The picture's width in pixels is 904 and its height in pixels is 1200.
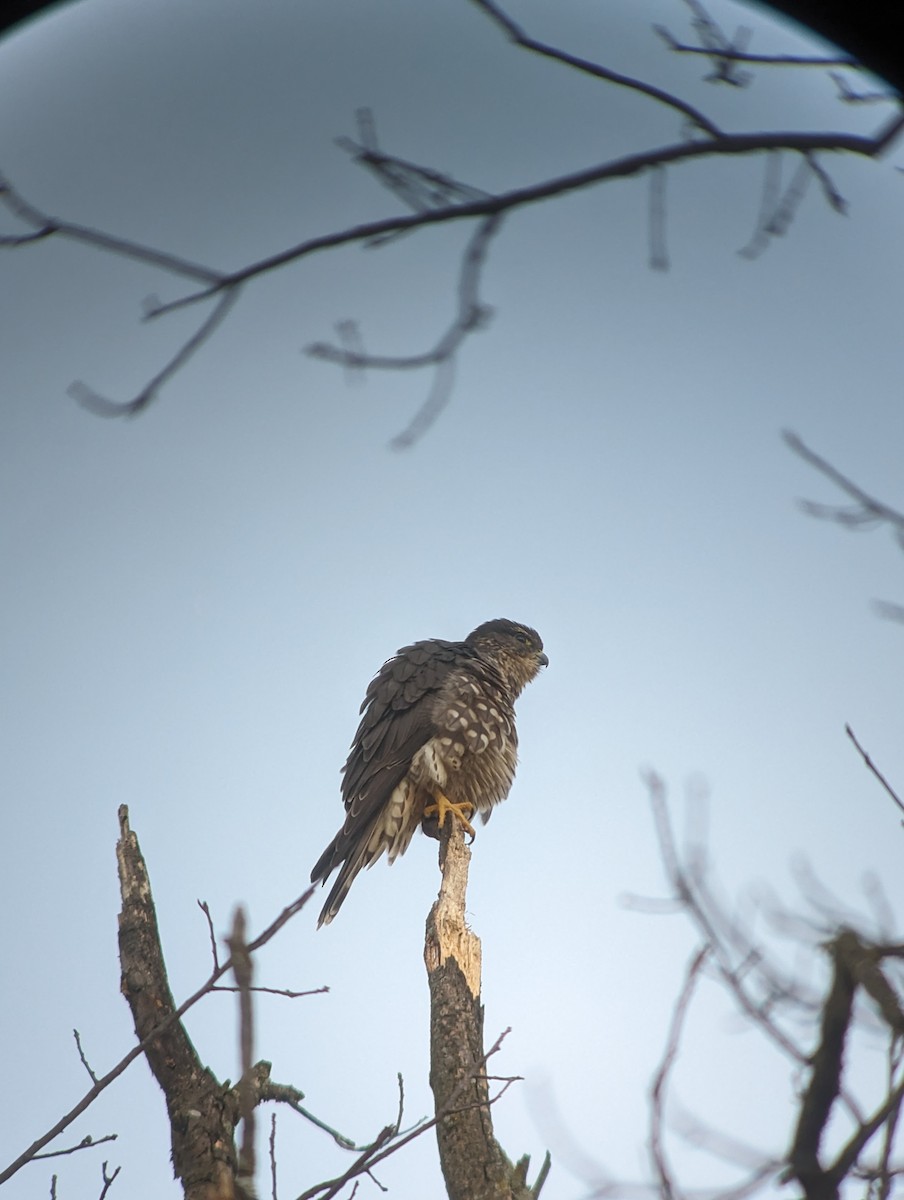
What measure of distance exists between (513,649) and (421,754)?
4.10ft

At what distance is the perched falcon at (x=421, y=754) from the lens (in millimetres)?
5086

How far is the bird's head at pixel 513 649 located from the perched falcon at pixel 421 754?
425mm

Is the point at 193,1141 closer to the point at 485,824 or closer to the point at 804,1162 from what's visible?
the point at 804,1162

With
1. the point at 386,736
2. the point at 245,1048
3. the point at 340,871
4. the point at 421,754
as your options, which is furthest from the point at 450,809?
the point at 245,1048

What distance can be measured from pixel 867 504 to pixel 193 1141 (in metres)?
2.22

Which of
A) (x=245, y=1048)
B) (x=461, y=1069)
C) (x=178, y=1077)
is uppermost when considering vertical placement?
(x=245, y=1048)

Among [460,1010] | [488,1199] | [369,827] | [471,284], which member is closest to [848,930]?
[471,284]

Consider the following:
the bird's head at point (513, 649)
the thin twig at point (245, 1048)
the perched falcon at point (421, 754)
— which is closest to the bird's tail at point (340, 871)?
the perched falcon at point (421, 754)

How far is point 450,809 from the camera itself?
16.9ft

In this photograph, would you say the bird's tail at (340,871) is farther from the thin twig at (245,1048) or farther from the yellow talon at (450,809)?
the thin twig at (245,1048)

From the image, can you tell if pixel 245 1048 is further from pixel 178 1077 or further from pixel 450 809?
pixel 450 809

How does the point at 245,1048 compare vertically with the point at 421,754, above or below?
above

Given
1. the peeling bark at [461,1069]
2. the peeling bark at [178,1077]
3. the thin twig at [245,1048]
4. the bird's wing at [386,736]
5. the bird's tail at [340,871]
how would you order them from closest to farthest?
1. the thin twig at [245,1048]
2. the peeling bark at [178,1077]
3. the peeling bark at [461,1069]
4. the bird's tail at [340,871]
5. the bird's wing at [386,736]

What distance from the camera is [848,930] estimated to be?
108 cm
